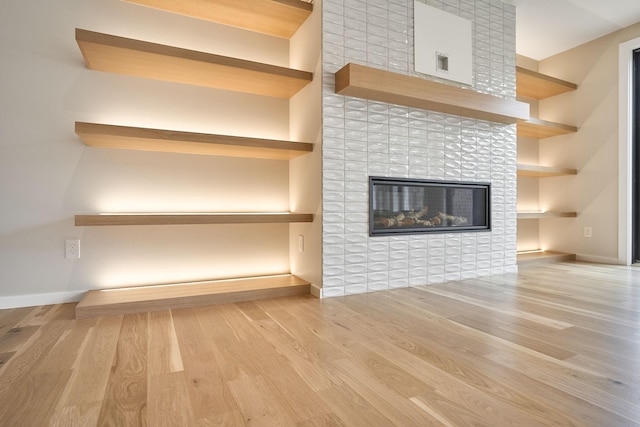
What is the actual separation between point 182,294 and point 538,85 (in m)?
3.95

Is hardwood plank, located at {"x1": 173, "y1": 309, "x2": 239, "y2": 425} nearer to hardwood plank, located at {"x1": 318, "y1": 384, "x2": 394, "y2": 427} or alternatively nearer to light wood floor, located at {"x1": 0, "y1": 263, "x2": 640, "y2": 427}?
light wood floor, located at {"x1": 0, "y1": 263, "x2": 640, "y2": 427}

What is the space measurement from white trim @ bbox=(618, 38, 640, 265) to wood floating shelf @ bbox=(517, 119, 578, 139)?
443 millimetres

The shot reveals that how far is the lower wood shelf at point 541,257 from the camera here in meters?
3.49

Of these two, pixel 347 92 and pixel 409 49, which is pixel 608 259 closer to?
pixel 409 49

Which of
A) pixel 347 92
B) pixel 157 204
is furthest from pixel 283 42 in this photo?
pixel 157 204

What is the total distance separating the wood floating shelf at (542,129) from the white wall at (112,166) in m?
2.50

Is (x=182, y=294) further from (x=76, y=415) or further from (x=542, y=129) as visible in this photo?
Result: (x=542, y=129)

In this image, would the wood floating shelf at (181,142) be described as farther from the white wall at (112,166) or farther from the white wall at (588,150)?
the white wall at (588,150)

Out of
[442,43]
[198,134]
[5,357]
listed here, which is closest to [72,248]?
[5,357]

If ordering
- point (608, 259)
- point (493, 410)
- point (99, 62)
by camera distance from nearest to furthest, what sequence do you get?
point (493, 410), point (99, 62), point (608, 259)

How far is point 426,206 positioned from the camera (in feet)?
8.86

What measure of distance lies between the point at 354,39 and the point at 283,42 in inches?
24.8

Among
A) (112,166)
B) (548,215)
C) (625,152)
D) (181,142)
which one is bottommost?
(548,215)

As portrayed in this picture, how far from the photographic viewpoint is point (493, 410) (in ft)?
3.24
